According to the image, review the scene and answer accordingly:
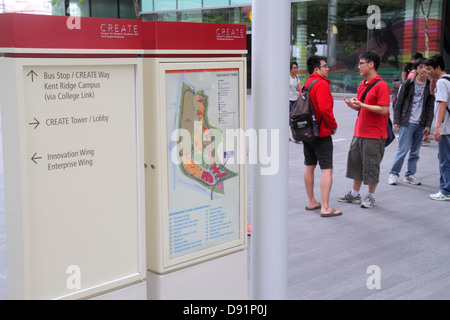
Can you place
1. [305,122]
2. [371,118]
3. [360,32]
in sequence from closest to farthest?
[305,122] → [371,118] → [360,32]

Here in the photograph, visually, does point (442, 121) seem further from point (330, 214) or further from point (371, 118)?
point (330, 214)

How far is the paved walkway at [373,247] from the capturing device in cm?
493

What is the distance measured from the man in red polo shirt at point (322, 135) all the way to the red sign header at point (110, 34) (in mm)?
3799

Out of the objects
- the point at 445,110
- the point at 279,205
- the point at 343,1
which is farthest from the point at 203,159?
the point at 343,1

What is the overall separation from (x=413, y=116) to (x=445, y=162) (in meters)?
1.10

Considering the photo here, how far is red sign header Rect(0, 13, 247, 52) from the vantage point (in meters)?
2.40

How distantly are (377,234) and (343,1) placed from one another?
1890 cm

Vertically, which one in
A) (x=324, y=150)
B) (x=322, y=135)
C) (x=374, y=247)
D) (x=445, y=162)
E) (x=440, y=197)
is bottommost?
(x=374, y=247)

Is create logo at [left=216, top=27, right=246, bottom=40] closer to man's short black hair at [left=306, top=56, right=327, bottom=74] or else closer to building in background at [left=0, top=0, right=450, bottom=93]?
man's short black hair at [left=306, top=56, right=327, bottom=74]

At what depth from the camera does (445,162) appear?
7988 millimetres

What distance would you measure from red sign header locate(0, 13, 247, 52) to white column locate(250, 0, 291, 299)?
28 cm

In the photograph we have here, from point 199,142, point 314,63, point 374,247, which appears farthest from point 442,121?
point 199,142
